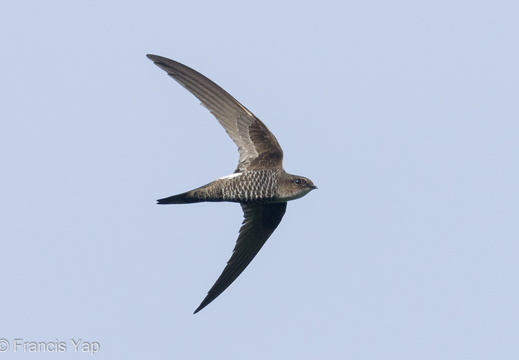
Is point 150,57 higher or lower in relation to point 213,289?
higher

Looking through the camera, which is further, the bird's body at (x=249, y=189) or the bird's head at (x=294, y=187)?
the bird's head at (x=294, y=187)

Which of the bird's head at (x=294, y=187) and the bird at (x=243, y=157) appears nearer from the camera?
the bird at (x=243, y=157)

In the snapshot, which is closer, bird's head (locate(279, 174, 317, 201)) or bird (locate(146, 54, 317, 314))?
bird (locate(146, 54, 317, 314))

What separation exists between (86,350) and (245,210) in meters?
2.97

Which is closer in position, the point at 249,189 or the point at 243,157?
the point at 249,189

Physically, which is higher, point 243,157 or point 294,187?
point 243,157

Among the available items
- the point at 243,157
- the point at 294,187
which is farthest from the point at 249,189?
the point at 294,187

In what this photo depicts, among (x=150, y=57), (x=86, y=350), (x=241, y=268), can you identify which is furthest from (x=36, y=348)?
(x=150, y=57)

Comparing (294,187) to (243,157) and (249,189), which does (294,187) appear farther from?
(243,157)

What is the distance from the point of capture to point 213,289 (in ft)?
39.2

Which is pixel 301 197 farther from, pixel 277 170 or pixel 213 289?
pixel 213 289

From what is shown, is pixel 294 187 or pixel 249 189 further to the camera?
pixel 294 187

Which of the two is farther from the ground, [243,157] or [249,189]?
[243,157]

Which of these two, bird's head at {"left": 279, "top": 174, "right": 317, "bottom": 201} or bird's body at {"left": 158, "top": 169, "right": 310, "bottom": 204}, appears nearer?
bird's body at {"left": 158, "top": 169, "right": 310, "bottom": 204}
